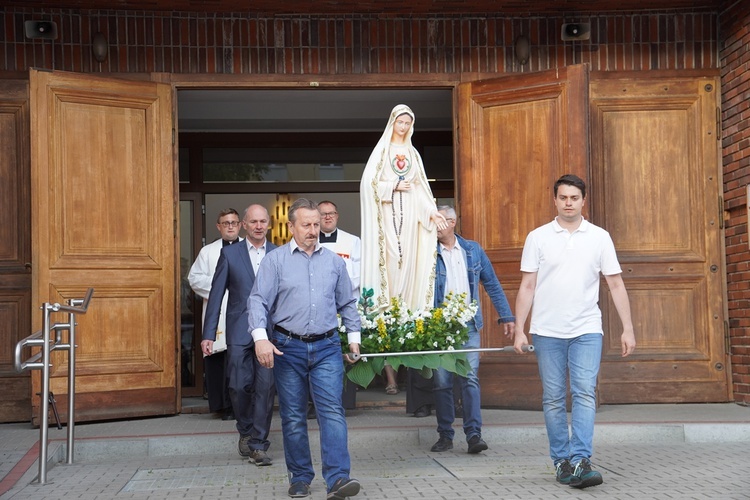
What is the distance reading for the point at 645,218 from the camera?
9820mm

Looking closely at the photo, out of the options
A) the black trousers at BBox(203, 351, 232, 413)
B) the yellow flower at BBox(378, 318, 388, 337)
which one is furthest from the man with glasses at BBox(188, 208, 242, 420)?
the yellow flower at BBox(378, 318, 388, 337)

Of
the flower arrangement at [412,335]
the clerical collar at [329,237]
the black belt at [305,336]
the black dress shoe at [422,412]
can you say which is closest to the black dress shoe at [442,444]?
the flower arrangement at [412,335]

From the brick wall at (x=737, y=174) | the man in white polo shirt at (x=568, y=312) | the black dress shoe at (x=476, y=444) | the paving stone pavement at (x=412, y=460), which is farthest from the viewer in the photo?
the brick wall at (x=737, y=174)

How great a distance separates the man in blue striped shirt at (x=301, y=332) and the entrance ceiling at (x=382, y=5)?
3.79 meters

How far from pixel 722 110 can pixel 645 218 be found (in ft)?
A: 3.83

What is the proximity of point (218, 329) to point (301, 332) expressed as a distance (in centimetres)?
392

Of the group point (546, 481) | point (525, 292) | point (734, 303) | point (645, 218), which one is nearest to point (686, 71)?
point (645, 218)

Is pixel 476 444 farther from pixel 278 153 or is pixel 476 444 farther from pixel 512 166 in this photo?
pixel 278 153

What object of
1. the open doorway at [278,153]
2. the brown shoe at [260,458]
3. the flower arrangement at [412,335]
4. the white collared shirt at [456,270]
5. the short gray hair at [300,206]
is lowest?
the brown shoe at [260,458]

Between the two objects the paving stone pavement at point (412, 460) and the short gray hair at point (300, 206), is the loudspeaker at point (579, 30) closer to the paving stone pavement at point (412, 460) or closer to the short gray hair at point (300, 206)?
the paving stone pavement at point (412, 460)

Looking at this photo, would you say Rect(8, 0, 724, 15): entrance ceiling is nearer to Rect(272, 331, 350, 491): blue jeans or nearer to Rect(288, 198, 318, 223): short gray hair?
Rect(288, 198, 318, 223): short gray hair

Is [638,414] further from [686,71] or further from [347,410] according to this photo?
[686,71]

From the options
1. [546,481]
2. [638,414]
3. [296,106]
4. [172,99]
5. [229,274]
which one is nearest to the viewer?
[546,481]

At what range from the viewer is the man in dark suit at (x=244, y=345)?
7.32 m
